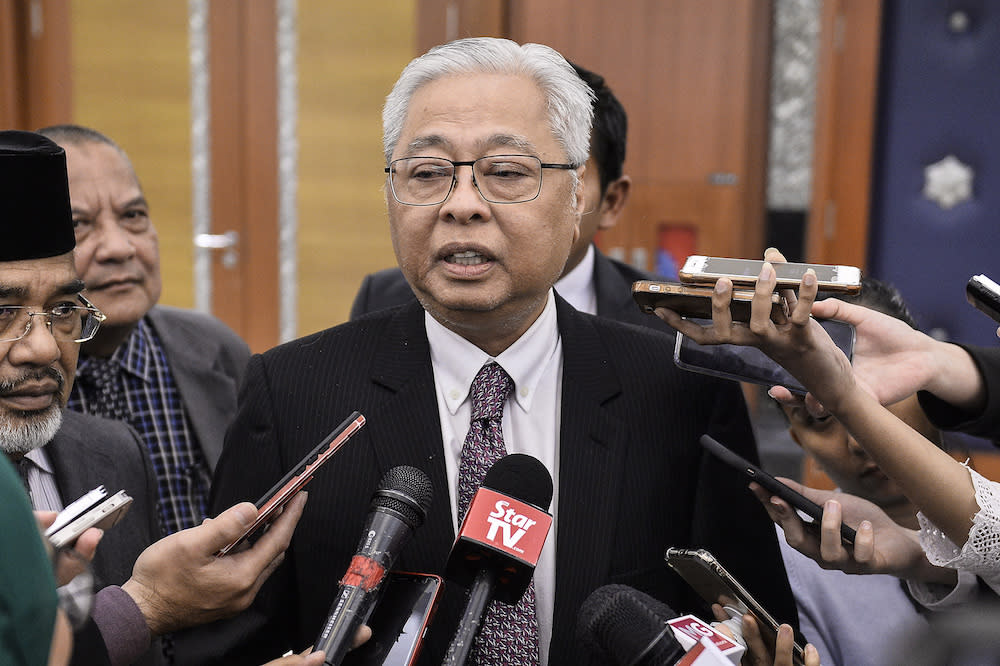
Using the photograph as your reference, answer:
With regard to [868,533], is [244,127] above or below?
above

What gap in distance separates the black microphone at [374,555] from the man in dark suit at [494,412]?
271mm

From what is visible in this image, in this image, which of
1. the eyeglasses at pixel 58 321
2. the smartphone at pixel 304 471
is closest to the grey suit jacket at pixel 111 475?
the eyeglasses at pixel 58 321

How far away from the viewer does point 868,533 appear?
1237mm

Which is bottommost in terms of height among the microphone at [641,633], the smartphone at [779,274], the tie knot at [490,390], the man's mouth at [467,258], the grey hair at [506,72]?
the microphone at [641,633]

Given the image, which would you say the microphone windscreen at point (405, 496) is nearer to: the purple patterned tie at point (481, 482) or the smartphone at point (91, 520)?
the purple patterned tie at point (481, 482)

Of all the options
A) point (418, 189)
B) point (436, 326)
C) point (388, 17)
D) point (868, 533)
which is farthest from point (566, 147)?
point (388, 17)

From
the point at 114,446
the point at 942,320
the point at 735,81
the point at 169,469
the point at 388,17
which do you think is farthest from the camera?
the point at 388,17

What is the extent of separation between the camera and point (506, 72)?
55.4 inches

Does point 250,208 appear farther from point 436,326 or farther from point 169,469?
point 436,326

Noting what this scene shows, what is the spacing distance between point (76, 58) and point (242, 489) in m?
3.94

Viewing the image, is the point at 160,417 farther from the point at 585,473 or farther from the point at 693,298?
the point at 693,298

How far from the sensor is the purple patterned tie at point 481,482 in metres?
1.33

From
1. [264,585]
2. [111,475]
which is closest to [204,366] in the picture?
[111,475]

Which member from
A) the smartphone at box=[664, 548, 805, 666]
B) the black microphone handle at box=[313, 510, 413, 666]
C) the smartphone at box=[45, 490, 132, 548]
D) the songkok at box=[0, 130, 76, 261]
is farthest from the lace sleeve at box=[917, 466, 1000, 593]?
the songkok at box=[0, 130, 76, 261]
